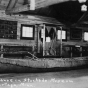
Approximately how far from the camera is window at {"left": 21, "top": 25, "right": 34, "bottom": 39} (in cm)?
1098

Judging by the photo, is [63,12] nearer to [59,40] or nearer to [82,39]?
[59,40]

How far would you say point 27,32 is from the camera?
11172mm

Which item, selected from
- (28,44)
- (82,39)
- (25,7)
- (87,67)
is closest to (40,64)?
(87,67)

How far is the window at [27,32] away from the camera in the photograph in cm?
1098

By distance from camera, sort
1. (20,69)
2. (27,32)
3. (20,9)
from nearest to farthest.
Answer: (20,69) < (20,9) < (27,32)

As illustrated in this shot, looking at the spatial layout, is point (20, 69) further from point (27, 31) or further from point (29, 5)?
point (27, 31)

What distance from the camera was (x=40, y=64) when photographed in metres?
5.88

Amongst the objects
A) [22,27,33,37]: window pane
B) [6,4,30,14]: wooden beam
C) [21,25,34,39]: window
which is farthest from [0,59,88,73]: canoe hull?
[22,27,33,37]: window pane

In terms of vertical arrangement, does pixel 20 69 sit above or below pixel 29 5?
below

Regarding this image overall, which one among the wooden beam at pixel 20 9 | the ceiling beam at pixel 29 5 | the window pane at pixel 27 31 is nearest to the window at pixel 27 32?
the window pane at pixel 27 31

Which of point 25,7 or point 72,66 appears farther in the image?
point 25,7

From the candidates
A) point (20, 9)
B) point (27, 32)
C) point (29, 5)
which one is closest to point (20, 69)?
point (29, 5)

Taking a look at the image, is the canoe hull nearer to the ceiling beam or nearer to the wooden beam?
the ceiling beam

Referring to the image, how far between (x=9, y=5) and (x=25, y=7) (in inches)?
67.3
